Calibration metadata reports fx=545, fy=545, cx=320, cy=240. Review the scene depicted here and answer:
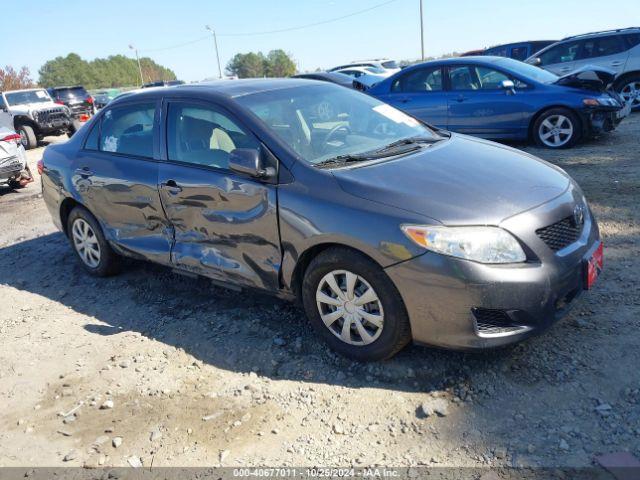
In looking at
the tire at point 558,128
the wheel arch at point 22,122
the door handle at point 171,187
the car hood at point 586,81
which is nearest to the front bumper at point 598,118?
the tire at point 558,128

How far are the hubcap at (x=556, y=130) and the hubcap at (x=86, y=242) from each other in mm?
6615

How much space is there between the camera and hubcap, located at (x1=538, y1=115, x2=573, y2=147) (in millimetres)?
8180

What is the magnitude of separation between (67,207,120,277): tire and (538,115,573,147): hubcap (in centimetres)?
651

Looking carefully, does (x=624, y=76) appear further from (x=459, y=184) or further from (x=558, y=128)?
(x=459, y=184)

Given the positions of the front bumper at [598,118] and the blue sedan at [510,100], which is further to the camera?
the blue sedan at [510,100]

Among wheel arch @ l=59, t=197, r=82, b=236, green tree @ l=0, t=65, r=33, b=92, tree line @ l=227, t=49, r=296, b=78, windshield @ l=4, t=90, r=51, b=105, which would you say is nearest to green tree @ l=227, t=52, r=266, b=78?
tree line @ l=227, t=49, r=296, b=78

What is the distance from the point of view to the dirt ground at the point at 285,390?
8.53 feet

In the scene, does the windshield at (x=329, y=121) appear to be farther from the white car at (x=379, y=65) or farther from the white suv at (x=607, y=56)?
the white car at (x=379, y=65)

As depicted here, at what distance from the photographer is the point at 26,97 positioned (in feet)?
55.9

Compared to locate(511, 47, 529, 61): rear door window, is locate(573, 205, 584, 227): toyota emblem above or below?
below

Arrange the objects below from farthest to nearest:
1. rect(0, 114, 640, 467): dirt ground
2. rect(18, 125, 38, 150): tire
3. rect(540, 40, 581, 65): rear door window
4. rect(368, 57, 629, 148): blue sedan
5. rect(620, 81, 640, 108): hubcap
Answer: rect(18, 125, 38, 150): tire → rect(540, 40, 581, 65): rear door window → rect(620, 81, 640, 108): hubcap → rect(368, 57, 629, 148): blue sedan → rect(0, 114, 640, 467): dirt ground

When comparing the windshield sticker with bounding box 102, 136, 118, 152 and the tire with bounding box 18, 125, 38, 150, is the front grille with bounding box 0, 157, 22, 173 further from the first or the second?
the tire with bounding box 18, 125, 38, 150

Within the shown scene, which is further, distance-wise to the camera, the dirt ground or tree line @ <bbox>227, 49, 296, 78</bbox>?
tree line @ <bbox>227, 49, 296, 78</bbox>

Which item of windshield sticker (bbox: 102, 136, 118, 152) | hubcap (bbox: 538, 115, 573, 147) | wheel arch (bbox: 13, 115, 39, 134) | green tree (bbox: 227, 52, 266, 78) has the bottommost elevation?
hubcap (bbox: 538, 115, 573, 147)
